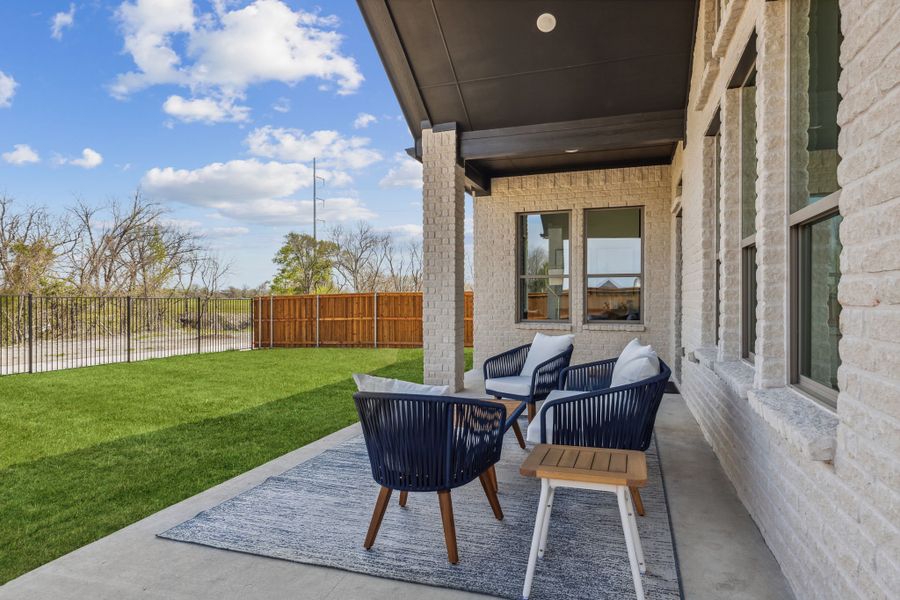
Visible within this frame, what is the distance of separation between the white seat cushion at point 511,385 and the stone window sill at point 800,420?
8.00 ft

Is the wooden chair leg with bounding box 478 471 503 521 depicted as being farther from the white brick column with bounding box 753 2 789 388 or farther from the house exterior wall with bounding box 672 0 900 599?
the white brick column with bounding box 753 2 789 388

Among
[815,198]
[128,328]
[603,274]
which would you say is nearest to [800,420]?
[815,198]

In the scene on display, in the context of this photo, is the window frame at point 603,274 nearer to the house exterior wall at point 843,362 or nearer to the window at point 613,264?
the window at point 613,264

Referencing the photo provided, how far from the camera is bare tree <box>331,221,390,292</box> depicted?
76.6 feet

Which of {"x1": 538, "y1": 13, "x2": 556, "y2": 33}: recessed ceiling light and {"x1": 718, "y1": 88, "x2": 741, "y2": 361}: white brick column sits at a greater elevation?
{"x1": 538, "y1": 13, "x2": 556, "y2": 33}: recessed ceiling light

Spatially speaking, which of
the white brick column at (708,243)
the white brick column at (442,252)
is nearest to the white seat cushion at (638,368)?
the white brick column at (708,243)

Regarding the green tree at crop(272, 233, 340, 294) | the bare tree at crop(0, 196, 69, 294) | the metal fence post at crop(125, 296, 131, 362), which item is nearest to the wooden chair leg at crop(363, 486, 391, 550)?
the metal fence post at crop(125, 296, 131, 362)

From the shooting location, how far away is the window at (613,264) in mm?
8055

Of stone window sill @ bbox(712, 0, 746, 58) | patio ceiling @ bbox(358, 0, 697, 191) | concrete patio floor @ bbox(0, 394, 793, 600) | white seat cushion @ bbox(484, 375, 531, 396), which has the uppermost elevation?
patio ceiling @ bbox(358, 0, 697, 191)

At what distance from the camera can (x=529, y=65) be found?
5.57 meters

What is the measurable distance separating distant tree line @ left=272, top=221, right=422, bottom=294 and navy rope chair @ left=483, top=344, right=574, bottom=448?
1713cm

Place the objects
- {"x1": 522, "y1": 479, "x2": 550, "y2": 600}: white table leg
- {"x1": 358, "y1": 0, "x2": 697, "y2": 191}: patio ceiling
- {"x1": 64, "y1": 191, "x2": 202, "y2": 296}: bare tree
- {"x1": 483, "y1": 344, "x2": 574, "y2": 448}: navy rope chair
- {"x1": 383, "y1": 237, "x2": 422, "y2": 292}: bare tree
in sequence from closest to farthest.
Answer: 1. {"x1": 522, "y1": 479, "x2": 550, "y2": 600}: white table leg
2. {"x1": 483, "y1": 344, "x2": 574, "y2": 448}: navy rope chair
3. {"x1": 358, "y1": 0, "x2": 697, "y2": 191}: patio ceiling
4. {"x1": 64, "y1": 191, "x2": 202, "y2": 296}: bare tree
5. {"x1": 383, "y1": 237, "x2": 422, "y2": 292}: bare tree

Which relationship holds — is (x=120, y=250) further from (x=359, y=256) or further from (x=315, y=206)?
(x=359, y=256)

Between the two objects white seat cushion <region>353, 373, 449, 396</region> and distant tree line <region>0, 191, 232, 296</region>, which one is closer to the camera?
white seat cushion <region>353, 373, 449, 396</region>
